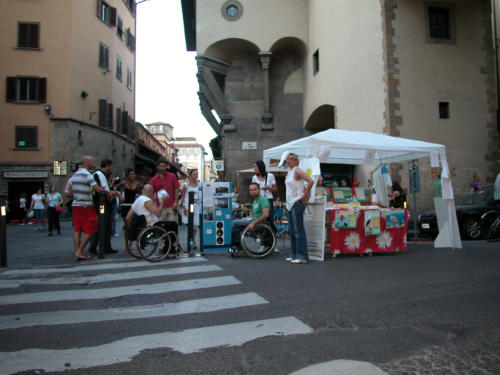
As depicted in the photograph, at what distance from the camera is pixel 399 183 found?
13.4 meters

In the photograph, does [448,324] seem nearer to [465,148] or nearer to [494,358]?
[494,358]

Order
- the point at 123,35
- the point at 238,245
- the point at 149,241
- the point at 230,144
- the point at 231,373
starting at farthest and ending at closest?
the point at 123,35 → the point at 230,144 → the point at 238,245 → the point at 149,241 → the point at 231,373

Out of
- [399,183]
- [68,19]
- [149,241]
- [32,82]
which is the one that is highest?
[68,19]

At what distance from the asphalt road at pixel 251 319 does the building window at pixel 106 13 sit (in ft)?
87.0

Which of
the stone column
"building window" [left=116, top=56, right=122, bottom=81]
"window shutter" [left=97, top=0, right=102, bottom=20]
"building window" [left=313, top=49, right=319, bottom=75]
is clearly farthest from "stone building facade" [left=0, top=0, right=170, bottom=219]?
"building window" [left=313, top=49, right=319, bottom=75]

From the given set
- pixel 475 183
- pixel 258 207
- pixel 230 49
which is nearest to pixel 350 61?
pixel 475 183

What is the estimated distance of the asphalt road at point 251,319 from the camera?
269 cm

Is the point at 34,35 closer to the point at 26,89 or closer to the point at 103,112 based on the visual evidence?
the point at 26,89

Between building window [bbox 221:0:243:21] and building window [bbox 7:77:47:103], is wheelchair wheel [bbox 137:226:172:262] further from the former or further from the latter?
building window [bbox 7:77:47:103]

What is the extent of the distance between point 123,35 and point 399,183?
2737cm

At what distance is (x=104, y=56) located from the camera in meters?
28.5

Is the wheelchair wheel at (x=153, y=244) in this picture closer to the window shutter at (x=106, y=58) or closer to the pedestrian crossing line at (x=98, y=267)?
the pedestrian crossing line at (x=98, y=267)

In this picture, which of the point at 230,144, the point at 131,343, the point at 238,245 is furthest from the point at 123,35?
the point at 131,343

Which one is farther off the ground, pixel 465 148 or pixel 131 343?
pixel 465 148
